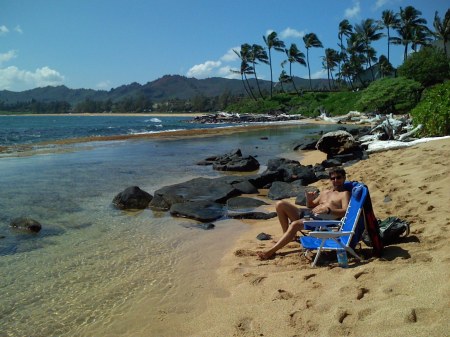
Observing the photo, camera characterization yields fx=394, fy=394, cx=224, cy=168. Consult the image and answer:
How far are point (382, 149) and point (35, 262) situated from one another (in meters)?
11.7

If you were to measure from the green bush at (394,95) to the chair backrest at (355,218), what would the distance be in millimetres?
38103

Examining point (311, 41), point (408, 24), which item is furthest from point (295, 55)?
point (408, 24)

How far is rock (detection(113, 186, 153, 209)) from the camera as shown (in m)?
9.54

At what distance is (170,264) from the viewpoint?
19.6 feet

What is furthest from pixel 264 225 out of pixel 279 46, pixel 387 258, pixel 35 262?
pixel 279 46

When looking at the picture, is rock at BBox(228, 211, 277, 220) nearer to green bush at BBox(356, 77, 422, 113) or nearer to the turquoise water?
the turquoise water

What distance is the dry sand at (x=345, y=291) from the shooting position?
3.36 meters

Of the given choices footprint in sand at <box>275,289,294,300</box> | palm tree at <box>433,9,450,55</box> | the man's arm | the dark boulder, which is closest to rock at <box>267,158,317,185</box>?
the dark boulder

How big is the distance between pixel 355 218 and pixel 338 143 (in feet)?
36.7

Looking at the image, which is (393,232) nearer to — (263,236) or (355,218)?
(355,218)

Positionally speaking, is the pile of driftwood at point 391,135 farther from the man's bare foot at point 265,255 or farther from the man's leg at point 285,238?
the man's bare foot at point 265,255

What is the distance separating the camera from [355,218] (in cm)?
508

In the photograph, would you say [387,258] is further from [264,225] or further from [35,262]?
[35,262]

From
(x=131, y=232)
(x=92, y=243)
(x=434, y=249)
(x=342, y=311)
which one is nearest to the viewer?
(x=342, y=311)
